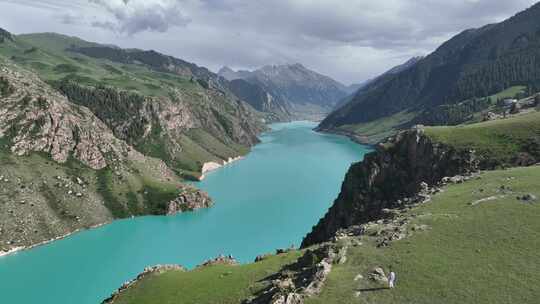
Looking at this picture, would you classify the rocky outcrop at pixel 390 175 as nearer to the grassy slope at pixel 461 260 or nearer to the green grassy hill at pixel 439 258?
the green grassy hill at pixel 439 258

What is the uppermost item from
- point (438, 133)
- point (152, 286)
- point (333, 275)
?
point (438, 133)

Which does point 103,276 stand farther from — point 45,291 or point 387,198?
point 387,198

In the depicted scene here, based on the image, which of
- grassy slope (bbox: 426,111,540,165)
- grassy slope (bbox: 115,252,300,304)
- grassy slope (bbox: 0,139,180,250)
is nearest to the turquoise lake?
grassy slope (bbox: 0,139,180,250)

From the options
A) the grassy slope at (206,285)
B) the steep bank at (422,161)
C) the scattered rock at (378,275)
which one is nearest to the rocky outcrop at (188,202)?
the steep bank at (422,161)

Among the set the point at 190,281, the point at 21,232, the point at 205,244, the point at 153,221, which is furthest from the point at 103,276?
the point at 190,281

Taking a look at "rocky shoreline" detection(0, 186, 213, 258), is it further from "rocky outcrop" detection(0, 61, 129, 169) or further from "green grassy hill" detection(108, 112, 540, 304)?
"green grassy hill" detection(108, 112, 540, 304)
